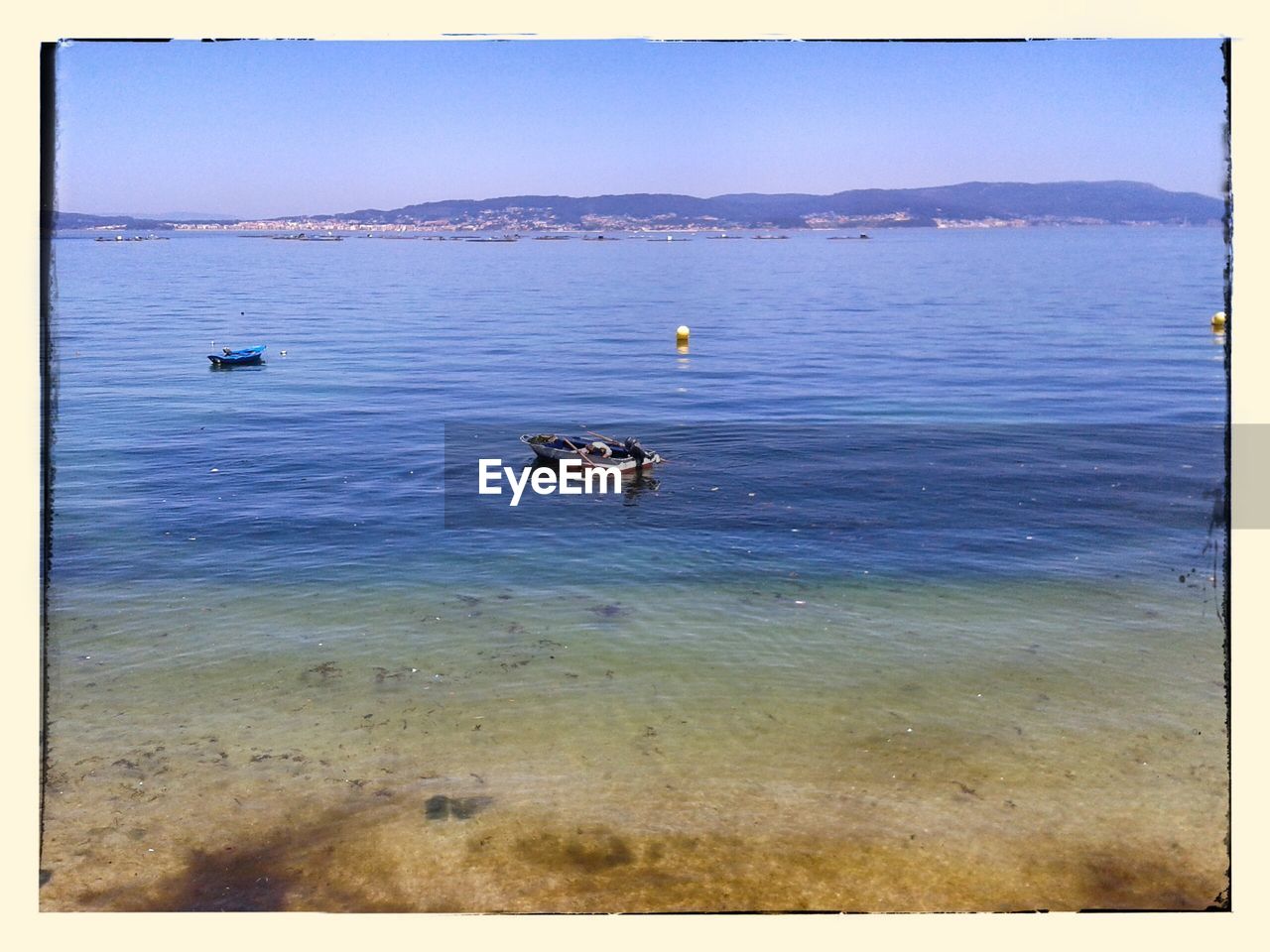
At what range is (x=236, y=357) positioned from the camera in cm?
4344

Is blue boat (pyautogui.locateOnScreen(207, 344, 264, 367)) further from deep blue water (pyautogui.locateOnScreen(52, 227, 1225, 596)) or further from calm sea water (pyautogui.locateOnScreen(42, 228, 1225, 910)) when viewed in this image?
calm sea water (pyautogui.locateOnScreen(42, 228, 1225, 910))

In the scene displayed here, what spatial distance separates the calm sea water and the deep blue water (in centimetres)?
20

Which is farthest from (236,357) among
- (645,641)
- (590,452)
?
(645,641)

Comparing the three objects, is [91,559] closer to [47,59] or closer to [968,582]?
[47,59]

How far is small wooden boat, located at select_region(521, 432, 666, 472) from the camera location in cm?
2891

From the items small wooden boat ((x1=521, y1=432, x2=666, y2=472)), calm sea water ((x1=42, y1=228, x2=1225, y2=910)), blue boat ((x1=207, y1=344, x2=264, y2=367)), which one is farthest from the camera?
blue boat ((x1=207, y1=344, x2=264, y2=367))

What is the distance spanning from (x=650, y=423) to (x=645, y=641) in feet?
56.7

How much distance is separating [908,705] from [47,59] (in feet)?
42.6

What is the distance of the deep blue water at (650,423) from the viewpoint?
77.5ft

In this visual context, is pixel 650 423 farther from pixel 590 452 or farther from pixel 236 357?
pixel 236 357

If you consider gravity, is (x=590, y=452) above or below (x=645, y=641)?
above

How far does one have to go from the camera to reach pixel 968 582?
21.7m

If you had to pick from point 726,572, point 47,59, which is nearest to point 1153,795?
point 726,572

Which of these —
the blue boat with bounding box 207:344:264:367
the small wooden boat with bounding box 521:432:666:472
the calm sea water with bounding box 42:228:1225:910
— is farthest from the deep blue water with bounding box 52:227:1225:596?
the small wooden boat with bounding box 521:432:666:472
